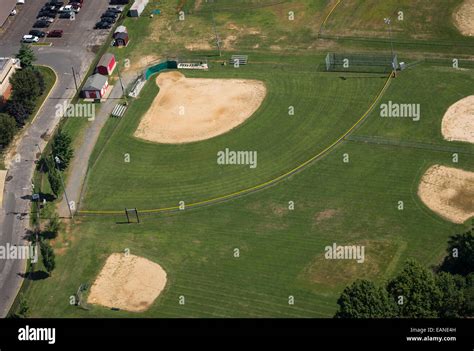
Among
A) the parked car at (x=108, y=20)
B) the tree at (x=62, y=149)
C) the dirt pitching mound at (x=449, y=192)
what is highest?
→ the parked car at (x=108, y=20)

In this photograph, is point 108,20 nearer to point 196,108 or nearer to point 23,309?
point 196,108

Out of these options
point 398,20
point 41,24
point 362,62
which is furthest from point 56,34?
point 398,20

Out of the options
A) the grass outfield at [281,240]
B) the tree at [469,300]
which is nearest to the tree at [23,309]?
the grass outfield at [281,240]

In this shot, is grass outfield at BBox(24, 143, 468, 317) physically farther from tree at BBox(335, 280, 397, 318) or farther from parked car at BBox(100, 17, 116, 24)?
parked car at BBox(100, 17, 116, 24)

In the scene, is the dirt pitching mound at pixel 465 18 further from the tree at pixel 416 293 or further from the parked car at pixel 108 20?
the parked car at pixel 108 20
